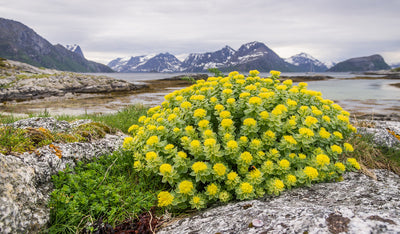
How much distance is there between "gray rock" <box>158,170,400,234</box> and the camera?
7.31ft

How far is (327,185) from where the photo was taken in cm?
387

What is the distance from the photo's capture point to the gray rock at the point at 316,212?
223cm

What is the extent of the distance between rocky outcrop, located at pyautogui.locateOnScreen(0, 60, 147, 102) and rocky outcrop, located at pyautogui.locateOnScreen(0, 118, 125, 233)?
27.6 m

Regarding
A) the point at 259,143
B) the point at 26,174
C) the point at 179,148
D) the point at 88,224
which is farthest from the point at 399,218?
the point at 26,174

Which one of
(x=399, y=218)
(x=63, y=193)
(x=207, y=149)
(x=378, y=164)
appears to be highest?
(x=207, y=149)

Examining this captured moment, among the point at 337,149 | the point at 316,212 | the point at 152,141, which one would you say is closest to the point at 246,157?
the point at 316,212

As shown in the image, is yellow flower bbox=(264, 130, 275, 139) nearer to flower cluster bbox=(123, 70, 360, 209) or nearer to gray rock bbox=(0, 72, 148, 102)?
flower cluster bbox=(123, 70, 360, 209)

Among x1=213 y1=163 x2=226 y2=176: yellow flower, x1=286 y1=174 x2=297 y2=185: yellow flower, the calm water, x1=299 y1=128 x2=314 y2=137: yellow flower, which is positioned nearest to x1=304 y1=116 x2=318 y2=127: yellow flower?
x1=299 y1=128 x2=314 y2=137: yellow flower

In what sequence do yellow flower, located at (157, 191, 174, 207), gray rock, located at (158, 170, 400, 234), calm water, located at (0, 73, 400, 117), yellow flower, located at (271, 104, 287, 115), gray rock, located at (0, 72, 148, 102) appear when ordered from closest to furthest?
1. gray rock, located at (158, 170, 400, 234)
2. yellow flower, located at (157, 191, 174, 207)
3. yellow flower, located at (271, 104, 287, 115)
4. calm water, located at (0, 73, 400, 117)
5. gray rock, located at (0, 72, 148, 102)

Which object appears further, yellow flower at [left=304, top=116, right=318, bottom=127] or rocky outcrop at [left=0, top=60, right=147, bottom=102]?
rocky outcrop at [left=0, top=60, right=147, bottom=102]

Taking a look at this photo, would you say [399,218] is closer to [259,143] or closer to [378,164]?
[259,143]

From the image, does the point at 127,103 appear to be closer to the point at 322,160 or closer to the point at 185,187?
the point at 185,187

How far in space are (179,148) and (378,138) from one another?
636cm

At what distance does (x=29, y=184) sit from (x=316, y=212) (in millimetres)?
3824
